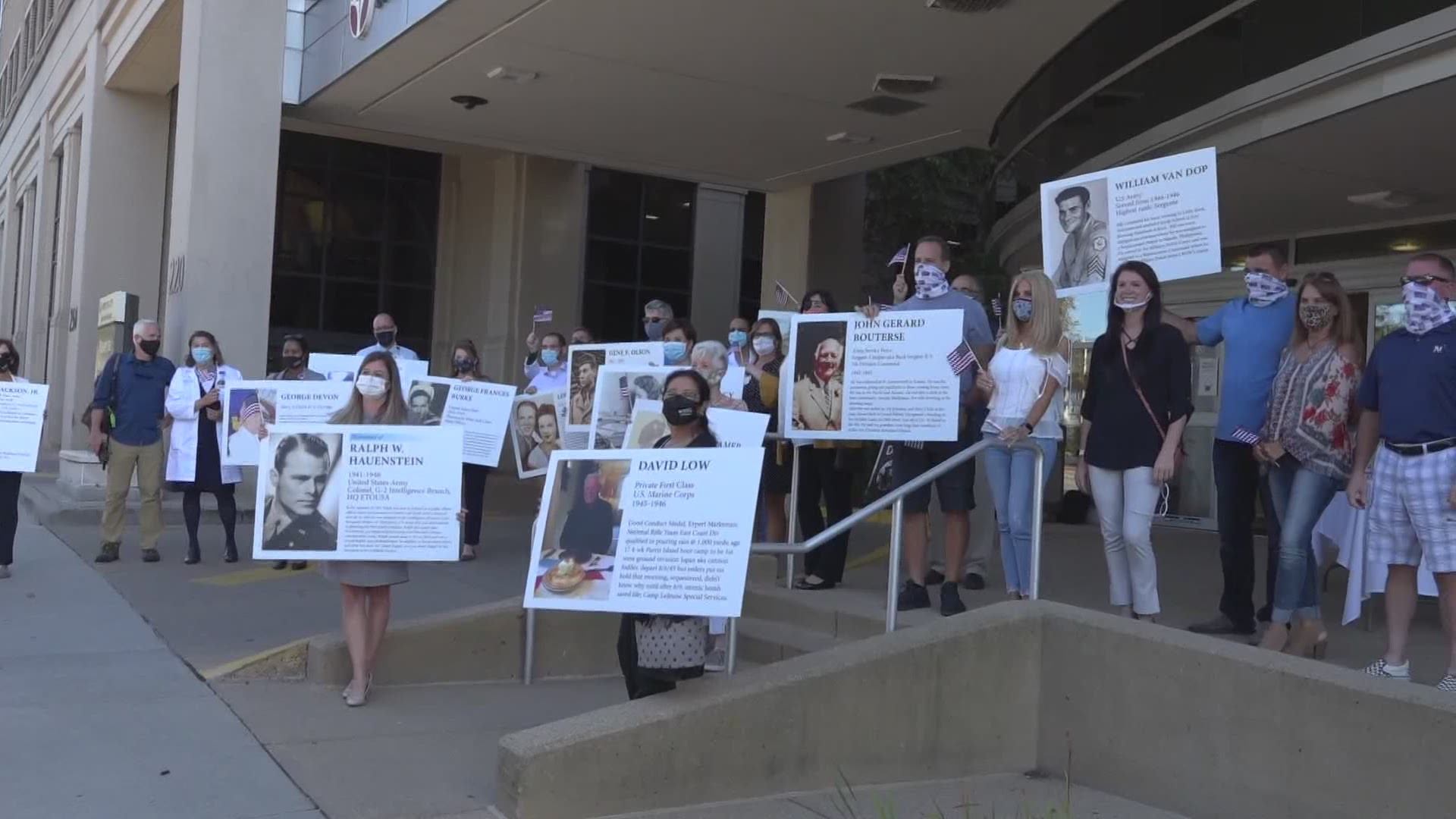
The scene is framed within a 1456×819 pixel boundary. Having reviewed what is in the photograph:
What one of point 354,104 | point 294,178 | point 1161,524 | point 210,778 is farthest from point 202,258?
point 1161,524

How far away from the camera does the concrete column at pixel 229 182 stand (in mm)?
13969

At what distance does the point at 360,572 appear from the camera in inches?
252

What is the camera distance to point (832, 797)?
18.0 ft

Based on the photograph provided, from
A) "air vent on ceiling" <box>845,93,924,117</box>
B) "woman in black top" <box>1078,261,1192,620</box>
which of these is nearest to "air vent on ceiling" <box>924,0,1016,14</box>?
"air vent on ceiling" <box>845,93,924,117</box>

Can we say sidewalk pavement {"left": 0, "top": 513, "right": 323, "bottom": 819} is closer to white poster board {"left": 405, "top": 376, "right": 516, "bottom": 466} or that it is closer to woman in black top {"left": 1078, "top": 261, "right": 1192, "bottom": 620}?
white poster board {"left": 405, "top": 376, "right": 516, "bottom": 466}

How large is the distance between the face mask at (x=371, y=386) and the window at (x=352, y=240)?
1501cm

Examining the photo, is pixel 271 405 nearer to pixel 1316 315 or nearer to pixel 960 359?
pixel 960 359

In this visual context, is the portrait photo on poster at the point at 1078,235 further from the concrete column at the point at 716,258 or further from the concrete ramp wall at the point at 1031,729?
the concrete column at the point at 716,258

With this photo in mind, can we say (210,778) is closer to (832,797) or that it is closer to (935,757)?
(832,797)

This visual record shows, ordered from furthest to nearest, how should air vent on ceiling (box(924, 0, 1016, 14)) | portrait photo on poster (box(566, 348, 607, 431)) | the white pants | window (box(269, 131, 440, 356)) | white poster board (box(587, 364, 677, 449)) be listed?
window (box(269, 131, 440, 356))
air vent on ceiling (box(924, 0, 1016, 14))
portrait photo on poster (box(566, 348, 607, 431))
white poster board (box(587, 364, 677, 449))
the white pants

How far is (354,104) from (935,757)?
1236 cm

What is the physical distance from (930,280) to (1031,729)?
251cm

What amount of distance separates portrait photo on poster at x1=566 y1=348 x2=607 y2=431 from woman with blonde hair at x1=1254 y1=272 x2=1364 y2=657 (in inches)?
192

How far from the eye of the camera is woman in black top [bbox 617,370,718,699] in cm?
536
